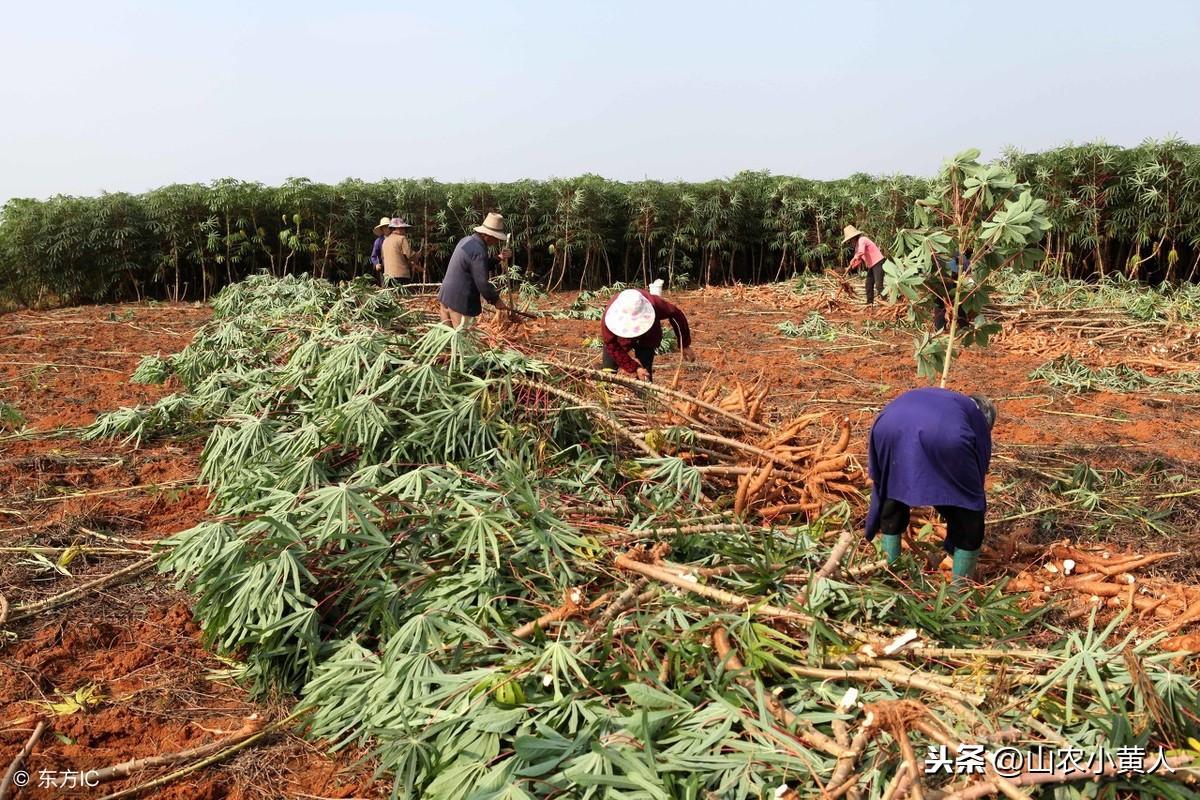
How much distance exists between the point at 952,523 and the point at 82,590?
11.7 ft

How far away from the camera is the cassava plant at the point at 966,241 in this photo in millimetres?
3883

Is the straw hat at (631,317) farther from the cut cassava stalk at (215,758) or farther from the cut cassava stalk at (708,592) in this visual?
the cut cassava stalk at (215,758)

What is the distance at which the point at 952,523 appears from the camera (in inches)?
127

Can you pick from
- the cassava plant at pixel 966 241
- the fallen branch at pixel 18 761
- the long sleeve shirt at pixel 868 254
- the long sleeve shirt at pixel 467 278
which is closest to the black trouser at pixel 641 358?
the long sleeve shirt at pixel 467 278

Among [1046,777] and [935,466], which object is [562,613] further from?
[935,466]

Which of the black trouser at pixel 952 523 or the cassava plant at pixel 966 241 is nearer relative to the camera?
the black trouser at pixel 952 523

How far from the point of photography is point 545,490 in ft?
11.3

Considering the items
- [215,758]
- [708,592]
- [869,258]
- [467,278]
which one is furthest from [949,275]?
[869,258]

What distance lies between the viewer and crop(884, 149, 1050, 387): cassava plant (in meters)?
3.88

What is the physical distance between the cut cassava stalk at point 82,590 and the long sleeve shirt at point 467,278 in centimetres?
308

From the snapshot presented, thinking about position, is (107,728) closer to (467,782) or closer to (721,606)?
(467,782)

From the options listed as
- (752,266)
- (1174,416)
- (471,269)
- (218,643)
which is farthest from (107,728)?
Result: (752,266)

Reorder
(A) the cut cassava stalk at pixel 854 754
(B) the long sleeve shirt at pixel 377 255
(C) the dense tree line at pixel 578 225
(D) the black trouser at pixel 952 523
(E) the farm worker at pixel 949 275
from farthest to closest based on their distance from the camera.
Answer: (C) the dense tree line at pixel 578 225
(B) the long sleeve shirt at pixel 377 255
(E) the farm worker at pixel 949 275
(D) the black trouser at pixel 952 523
(A) the cut cassava stalk at pixel 854 754

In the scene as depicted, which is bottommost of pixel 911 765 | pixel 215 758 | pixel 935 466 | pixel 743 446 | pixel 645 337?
pixel 215 758
